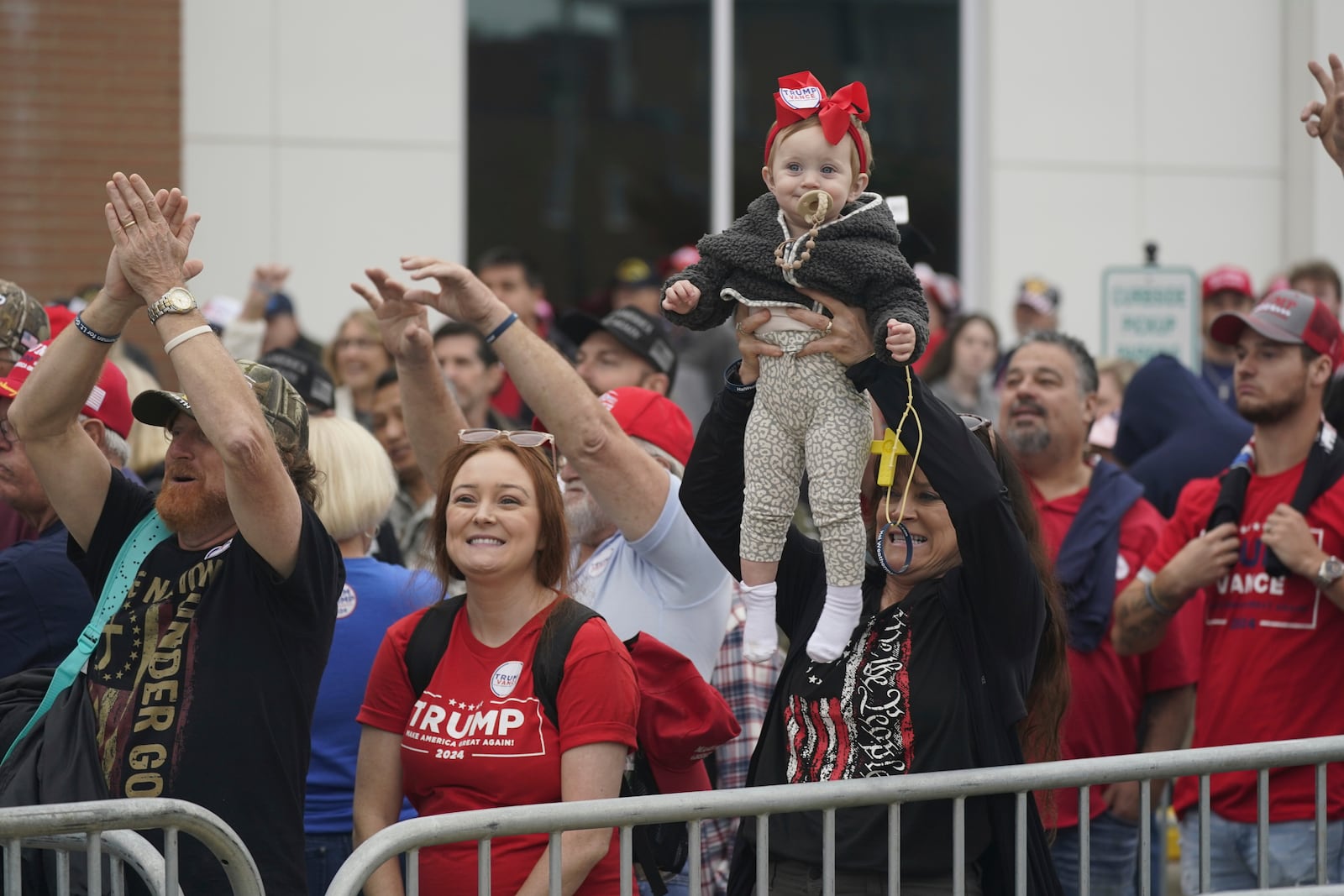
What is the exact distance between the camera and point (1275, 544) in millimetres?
4691

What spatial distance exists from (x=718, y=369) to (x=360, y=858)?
6025 millimetres

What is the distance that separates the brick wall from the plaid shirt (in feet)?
18.7

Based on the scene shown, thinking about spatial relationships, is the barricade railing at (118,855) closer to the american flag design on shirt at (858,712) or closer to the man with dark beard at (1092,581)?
the american flag design on shirt at (858,712)

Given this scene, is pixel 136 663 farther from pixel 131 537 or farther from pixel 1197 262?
pixel 1197 262

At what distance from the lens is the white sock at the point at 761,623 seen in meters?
3.32

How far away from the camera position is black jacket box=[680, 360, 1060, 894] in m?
3.28

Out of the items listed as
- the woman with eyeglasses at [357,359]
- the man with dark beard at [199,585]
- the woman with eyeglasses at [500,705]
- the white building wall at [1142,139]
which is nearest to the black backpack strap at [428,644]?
the woman with eyeglasses at [500,705]

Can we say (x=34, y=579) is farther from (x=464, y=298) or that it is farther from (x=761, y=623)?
(x=761, y=623)

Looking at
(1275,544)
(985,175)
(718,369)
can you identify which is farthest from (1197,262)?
(1275,544)

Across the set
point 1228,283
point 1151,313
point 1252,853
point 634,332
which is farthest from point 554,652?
point 1228,283

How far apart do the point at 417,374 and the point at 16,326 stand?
1314 millimetres

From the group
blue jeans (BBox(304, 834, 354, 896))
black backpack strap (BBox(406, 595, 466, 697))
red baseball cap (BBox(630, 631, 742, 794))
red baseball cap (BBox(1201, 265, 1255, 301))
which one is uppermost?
red baseball cap (BBox(1201, 265, 1255, 301))

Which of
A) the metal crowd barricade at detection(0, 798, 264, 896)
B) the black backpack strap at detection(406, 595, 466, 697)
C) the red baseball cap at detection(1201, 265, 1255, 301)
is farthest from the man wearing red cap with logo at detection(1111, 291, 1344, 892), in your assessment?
the red baseball cap at detection(1201, 265, 1255, 301)

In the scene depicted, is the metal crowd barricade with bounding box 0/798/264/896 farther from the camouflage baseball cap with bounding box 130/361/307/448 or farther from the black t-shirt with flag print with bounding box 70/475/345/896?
the camouflage baseball cap with bounding box 130/361/307/448
